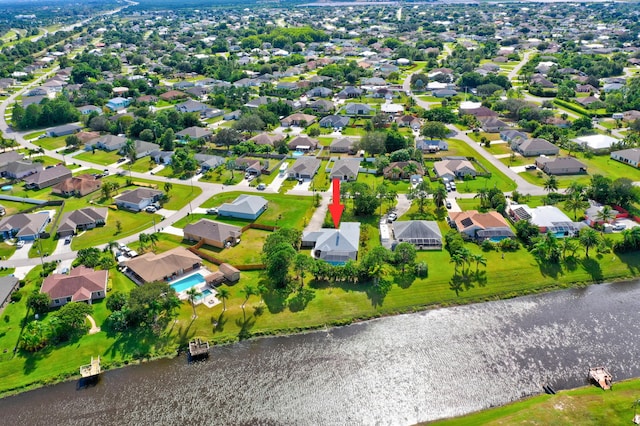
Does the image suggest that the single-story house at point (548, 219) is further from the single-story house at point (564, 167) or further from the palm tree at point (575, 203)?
the single-story house at point (564, 167)

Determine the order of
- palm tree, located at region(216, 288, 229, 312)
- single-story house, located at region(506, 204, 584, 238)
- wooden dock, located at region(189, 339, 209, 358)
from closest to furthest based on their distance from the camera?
wooden dock, located at region(189, 339, 209, 358), palm tree, located at region(216, 288, 229, 312), single-story house, located at region(506, 204, 584, 238)

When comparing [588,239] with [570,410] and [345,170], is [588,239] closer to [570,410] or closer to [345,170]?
[570,410]

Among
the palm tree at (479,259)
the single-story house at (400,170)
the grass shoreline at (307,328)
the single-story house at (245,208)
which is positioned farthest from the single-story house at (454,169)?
the single-story house at (245,208)

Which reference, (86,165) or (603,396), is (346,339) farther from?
(86,165)

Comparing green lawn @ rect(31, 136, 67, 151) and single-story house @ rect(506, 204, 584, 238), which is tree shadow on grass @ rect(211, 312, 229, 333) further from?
green lawn @ rect(31, 136, 67, 151)

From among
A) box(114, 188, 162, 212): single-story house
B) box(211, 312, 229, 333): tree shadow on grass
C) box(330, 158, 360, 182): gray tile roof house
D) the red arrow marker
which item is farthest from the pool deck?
box(330, 158, 360, 182): gray tile roof house

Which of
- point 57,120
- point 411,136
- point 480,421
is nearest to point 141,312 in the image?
point 480,421
